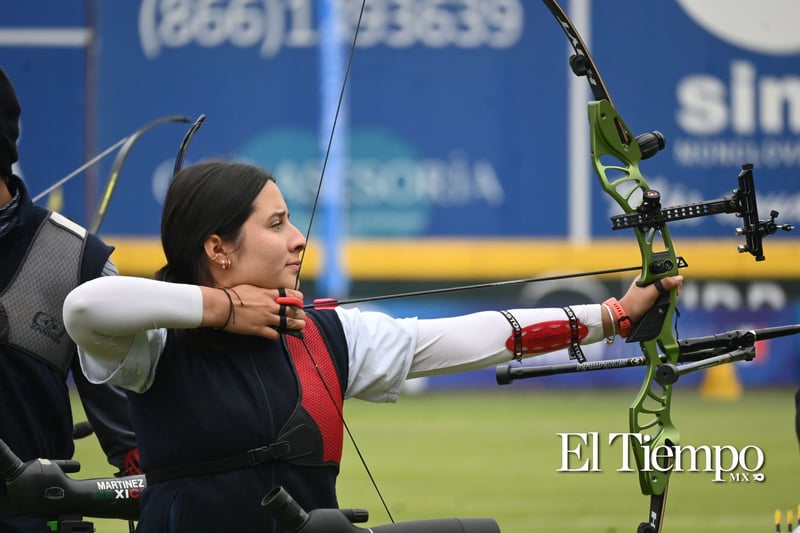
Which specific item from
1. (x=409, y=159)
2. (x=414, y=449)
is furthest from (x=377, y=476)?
(x=409, y=159)

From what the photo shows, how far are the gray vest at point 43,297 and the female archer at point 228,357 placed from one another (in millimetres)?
605

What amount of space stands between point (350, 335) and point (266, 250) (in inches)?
9.0

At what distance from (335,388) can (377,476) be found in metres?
6.15

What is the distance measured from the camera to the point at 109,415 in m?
3.15

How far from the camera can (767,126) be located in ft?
43.3

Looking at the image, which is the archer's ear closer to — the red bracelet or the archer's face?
the archer's face

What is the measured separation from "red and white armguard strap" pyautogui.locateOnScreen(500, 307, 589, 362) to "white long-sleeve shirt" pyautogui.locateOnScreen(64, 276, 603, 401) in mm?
10

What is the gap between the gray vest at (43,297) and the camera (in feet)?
9.92

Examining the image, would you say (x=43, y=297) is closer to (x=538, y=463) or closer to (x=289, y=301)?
(x=289, y=301)

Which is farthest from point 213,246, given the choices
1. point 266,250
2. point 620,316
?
point 620,316

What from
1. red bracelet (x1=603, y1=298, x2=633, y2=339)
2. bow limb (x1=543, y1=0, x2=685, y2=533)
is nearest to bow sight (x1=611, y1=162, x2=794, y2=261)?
bow limb (x1=543, y1=0, x2=685, y2=533)

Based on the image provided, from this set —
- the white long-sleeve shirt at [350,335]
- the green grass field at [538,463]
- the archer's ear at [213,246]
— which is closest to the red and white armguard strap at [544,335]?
the white long-sleeve shirt at [350,335]

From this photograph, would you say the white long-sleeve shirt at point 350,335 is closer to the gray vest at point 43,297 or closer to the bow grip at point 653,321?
the bow grip at point 653,321

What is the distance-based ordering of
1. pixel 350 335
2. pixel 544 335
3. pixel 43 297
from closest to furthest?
pixel 350 335
pixel 544 335
pixel 43 297
